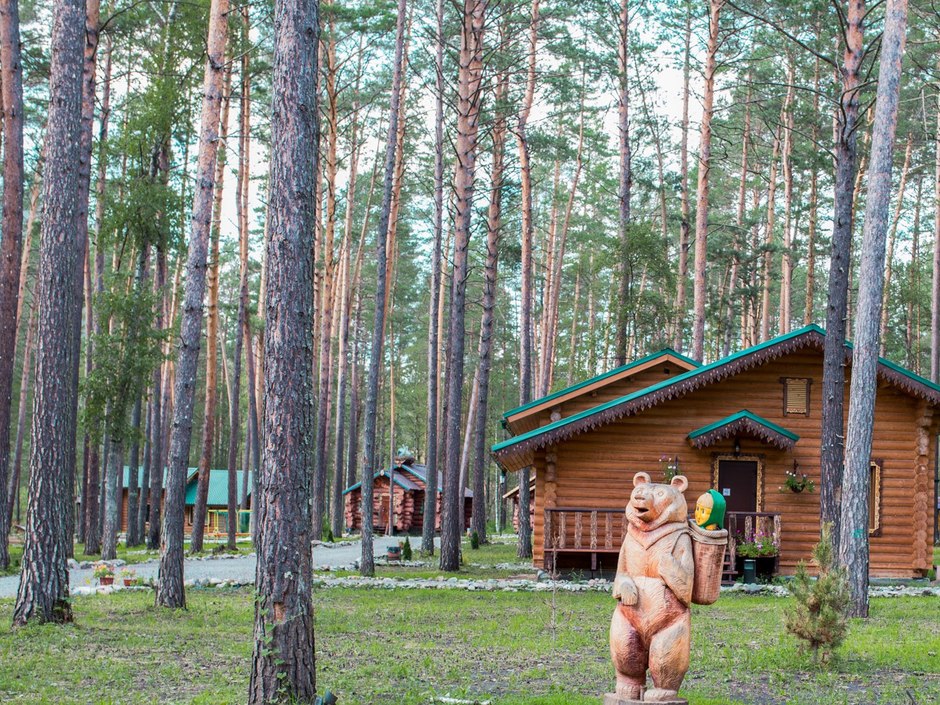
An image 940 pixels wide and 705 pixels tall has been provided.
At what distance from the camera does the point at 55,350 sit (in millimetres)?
11789

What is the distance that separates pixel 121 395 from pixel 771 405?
14968 mm

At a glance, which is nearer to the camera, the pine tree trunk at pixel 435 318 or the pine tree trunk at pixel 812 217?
the pine tree trunk at pixel 435 318

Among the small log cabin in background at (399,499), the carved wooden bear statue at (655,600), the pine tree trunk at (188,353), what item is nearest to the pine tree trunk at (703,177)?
the pine tree trunk at (188,353)

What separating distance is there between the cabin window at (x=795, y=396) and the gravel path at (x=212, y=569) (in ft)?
37.1

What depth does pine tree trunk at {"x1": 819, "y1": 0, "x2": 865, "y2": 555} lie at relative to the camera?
1550 cm

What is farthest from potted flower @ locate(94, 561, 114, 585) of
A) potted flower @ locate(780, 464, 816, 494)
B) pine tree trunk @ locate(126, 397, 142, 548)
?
potted flower @ locate(780, 464, 816, 494)

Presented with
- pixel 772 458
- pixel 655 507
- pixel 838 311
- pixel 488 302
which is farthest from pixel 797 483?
pixel 655 507

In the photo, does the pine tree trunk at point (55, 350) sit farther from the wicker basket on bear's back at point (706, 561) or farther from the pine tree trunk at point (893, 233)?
the pine tree trunk at point (893, 233)

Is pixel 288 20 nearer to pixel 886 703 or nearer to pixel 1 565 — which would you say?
pixel 886 703

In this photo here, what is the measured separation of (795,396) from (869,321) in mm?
8392

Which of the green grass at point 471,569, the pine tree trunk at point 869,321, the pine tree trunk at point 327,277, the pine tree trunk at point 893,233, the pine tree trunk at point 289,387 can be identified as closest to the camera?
the pine tree trunk at point 289,387

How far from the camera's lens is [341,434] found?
4053cm

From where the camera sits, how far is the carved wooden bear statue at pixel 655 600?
7.06m

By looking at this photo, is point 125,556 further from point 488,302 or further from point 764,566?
point 764,566
